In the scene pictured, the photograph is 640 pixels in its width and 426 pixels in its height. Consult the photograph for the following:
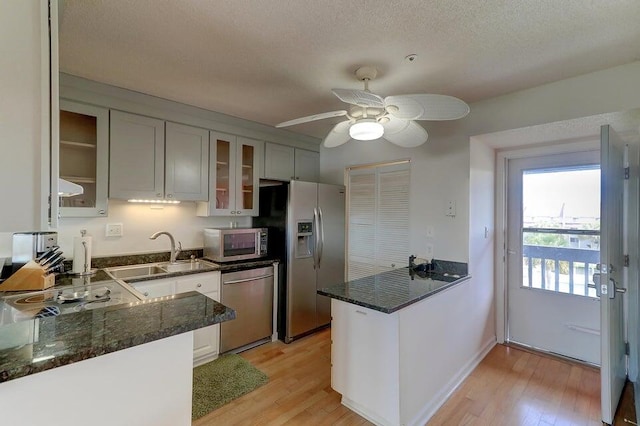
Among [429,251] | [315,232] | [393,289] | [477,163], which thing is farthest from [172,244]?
[477,163]

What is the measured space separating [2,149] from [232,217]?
9.05ft

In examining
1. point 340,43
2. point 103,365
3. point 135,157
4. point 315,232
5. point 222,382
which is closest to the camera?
point 103,365

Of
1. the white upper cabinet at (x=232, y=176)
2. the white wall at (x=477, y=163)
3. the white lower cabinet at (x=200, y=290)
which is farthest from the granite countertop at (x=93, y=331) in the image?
the white wall at (x=477, y=163)

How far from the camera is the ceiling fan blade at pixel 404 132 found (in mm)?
1968

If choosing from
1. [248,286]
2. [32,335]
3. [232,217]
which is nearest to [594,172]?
[248,286]

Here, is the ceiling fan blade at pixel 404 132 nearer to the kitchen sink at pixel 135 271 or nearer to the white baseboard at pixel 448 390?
the white baseboard at pixel 448 390

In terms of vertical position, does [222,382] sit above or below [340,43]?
below

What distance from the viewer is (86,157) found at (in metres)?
2.44

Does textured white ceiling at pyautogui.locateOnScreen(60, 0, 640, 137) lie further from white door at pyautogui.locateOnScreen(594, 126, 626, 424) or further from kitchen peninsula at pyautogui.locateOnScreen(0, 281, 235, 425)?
kitchen peninsula at pyautogui.locateOnScreen(0, 281, 235, 425)

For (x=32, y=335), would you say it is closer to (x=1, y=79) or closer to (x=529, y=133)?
(x=1, y=79)

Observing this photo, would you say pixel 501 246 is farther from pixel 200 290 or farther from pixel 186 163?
pixel 186 163

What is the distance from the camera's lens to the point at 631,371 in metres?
2.47

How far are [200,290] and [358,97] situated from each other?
2.16 metres

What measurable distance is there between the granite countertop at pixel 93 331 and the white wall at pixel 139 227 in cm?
161
